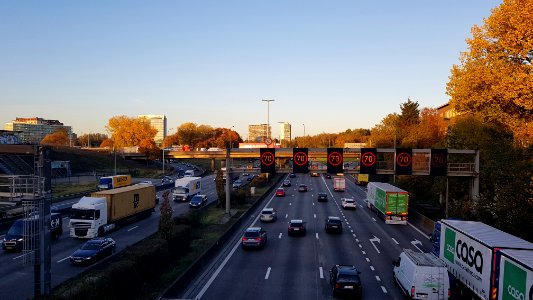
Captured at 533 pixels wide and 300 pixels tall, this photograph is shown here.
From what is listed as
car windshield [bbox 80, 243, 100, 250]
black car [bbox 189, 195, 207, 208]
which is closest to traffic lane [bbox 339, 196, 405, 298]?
car windshield [bbox 80, 243, 100, 250]

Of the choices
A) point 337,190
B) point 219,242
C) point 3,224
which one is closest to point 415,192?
point 337,190

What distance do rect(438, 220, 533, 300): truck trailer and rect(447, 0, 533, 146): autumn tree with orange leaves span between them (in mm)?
11990

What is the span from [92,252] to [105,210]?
9.65 metres

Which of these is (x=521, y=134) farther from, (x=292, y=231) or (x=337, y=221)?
(x=292, y=231)

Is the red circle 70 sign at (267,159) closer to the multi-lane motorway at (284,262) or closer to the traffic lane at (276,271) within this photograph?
the multi-lane motorway at (284,262)

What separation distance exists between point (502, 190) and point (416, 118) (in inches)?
2597

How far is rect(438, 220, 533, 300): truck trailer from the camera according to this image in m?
15.8

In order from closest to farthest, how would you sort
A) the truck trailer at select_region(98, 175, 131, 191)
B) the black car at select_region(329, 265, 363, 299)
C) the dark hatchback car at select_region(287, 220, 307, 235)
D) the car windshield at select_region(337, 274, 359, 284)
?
the black car at select_region(329, 265, 363, 299) < the car windshield at select_region(337, 274, 359, 284) < the dark hatchback car at select_region(287, 220, 307, 235) < the truck trailer at select_region(98, 175, 131, 191)

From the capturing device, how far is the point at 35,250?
17.8 meters

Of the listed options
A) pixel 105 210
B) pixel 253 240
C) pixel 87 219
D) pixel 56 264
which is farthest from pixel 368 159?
pixel 56 264

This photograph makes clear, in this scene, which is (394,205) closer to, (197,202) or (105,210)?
(197,202)

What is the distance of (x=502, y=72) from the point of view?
30578mm

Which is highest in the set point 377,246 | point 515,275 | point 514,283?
point 515,275

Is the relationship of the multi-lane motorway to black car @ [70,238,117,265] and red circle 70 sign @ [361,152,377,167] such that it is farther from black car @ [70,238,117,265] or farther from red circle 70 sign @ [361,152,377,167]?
red circle 70 sign @ [361,152,377,167]
